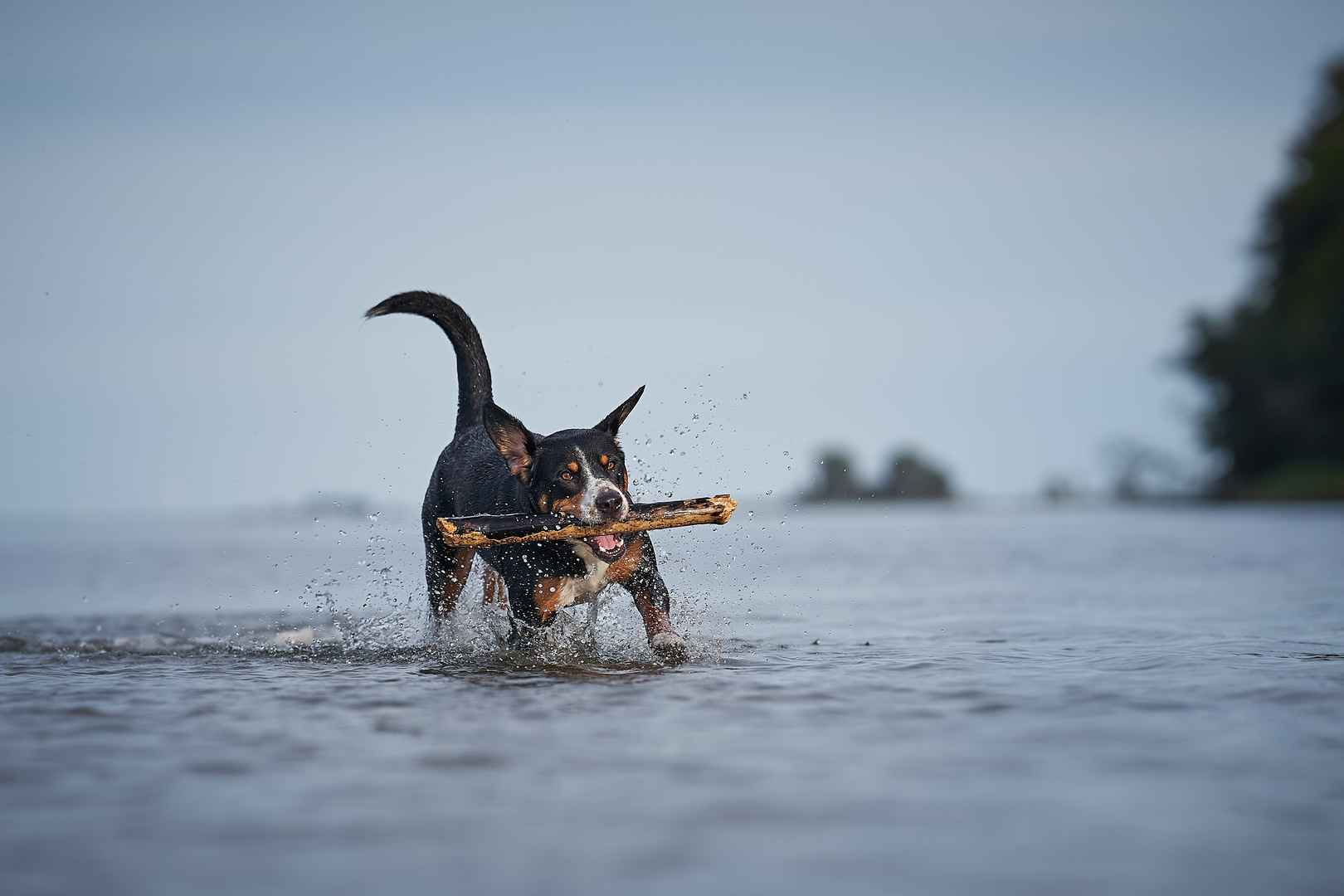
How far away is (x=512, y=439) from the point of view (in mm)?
6520

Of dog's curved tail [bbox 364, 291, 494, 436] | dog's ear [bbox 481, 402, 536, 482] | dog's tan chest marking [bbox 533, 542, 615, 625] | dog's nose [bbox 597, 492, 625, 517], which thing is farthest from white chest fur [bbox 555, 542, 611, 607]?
dog's curved tail [bbox 364, 291, 494, 436]

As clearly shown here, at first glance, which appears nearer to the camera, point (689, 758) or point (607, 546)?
point (689, 758)

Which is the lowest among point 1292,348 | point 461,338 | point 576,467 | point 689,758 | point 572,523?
point 689,758

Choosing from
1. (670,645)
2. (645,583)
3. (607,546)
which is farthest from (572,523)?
(670,645)

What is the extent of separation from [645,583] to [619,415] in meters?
0.95

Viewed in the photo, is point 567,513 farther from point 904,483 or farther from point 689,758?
point 904,483

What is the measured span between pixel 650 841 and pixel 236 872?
0.90 meters

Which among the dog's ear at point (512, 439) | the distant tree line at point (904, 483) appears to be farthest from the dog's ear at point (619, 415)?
the distant tree line at point (904, 483)

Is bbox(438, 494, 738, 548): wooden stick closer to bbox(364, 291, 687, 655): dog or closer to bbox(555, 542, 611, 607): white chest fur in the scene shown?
bbox(364, 291, 687, 655): dog

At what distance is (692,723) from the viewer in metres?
4.11

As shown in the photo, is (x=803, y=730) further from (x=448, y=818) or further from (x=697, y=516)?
(x=697, y=516)

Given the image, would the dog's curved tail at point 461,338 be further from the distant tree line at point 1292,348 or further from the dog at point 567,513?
the distant tree line at point 1292,348

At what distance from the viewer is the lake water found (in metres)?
2.59

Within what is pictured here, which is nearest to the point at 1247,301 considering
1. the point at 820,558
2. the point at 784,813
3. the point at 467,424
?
the point at 820,558
